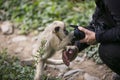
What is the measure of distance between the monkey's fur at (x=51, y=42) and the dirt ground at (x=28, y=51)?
16.0 inches

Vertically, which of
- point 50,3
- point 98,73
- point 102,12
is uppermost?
point 102,12

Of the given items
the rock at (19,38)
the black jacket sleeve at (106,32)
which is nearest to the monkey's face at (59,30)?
the black jacket sleeve at (106,32)

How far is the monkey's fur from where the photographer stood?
14.5 ft

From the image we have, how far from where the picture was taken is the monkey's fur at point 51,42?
4.41 m

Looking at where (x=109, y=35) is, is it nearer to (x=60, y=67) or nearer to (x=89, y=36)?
(x=89, y=36)

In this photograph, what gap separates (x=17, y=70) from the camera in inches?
181

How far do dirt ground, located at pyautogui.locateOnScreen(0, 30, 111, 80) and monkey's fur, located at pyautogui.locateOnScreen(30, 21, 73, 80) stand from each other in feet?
1.33

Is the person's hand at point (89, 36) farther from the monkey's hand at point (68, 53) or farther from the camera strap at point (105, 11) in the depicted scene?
the monkey's hand at point (68, 53)

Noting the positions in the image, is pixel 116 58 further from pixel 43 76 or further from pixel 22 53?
pixel 22 53

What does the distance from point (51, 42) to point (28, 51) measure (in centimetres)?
119

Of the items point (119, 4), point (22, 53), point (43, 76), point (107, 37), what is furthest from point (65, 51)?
point (22, 53)

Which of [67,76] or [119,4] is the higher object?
[119,4]

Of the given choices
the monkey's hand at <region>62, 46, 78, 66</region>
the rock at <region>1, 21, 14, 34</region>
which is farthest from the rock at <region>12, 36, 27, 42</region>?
the monkey's hand at <region>62, 46, 78, 66</region>

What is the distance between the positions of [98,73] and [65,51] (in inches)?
30.7
